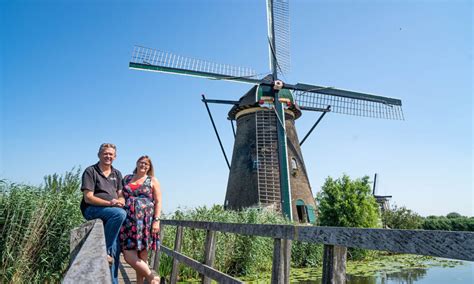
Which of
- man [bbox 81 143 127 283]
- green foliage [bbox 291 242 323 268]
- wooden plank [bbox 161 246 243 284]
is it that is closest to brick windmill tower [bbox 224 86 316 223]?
green foliage [bbox 291 242 323 268]

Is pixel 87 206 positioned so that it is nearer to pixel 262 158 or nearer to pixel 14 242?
pixel 14 242

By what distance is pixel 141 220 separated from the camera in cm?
307

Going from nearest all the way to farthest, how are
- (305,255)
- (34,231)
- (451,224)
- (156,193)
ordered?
(156,193), (34,231), (305,255), (451,224)

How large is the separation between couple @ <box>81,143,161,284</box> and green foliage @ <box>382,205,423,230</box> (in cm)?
1917

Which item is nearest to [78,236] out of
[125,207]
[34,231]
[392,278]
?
[125,207]

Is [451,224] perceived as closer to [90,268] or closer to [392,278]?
[392,278]

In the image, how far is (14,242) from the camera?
402cm

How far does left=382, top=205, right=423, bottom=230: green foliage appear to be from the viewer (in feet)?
63.0

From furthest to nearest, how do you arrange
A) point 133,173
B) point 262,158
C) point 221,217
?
point 262,158 < point 221,217 < point 133,173

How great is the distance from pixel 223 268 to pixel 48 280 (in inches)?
182

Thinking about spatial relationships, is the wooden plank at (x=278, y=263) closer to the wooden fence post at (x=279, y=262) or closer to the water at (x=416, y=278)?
the wooden fence post at (x=279, y=262)

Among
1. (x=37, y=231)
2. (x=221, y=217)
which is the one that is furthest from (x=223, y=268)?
(x=37, y=231)

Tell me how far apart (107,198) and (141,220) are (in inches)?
14.2

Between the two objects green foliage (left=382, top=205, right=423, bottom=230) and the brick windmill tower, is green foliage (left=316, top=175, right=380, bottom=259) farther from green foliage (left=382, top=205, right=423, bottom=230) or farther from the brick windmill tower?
green foliage (left=382, top=205, right=423, bottom=230)
